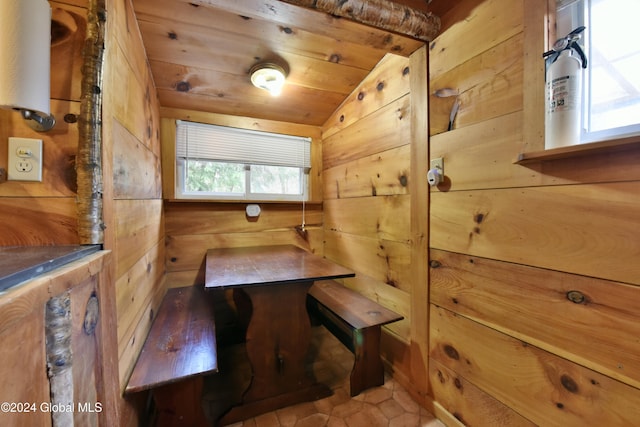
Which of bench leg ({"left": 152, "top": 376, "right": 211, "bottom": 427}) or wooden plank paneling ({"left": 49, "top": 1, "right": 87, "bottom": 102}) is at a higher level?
wooden plank paneling ({"left": 49, "top": 1, "right": 87, "bottom": 102})

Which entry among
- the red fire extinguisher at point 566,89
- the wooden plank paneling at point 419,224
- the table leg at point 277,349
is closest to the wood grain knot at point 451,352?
the wooden plank paneling at point 419,224

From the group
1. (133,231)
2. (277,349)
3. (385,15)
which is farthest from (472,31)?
(277,349)

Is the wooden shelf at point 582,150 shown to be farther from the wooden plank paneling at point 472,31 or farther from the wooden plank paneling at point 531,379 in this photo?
the wooden plank paneling at point 531,379

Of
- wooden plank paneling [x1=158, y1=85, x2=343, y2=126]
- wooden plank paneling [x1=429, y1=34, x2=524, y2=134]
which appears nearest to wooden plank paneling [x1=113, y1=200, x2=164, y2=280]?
wooden plank paneling [x1=158, y1=85, x2=343, y2=126]

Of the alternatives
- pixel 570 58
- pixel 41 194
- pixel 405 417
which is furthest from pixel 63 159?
pixel 405 417

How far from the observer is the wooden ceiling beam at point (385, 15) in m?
1.08

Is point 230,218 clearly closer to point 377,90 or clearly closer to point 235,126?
point 235,126

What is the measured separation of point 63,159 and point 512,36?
1626 mm

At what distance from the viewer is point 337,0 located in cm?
108

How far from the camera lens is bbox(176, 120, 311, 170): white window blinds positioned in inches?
78.2

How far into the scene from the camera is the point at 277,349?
4.68 ft

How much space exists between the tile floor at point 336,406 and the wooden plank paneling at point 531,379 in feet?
1.22

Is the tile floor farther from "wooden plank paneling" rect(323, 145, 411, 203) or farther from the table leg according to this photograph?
"wooden plank paneling" rect(323, 145, 411, 203)

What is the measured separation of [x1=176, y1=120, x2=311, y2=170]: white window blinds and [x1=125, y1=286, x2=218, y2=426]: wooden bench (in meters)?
1.31
